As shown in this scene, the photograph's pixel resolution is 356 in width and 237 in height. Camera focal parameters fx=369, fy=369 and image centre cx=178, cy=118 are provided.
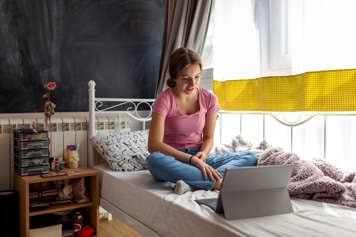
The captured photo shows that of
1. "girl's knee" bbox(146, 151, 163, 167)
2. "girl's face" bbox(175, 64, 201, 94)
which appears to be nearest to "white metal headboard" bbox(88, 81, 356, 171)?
"girl's face" bbox(175, 64, 201, 94)

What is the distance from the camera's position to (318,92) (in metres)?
1.83

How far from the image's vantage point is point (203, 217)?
4.32ft

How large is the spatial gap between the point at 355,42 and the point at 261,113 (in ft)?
2.47

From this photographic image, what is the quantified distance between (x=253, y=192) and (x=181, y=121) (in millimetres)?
774

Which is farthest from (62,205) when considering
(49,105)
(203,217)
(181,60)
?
(203,217)

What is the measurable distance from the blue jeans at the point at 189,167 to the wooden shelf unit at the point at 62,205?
730 millimetres

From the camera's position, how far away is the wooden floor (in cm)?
252

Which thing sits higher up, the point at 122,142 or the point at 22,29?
the point at 22,29

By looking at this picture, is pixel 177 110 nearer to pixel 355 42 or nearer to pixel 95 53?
pixel 355 42

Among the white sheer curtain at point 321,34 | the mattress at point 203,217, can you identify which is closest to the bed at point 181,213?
the mattress at point 203,217

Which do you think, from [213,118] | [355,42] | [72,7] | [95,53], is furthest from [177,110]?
[72,7]

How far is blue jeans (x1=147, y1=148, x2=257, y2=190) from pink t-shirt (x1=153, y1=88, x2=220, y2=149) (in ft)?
0.72

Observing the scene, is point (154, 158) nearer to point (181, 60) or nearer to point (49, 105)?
point (181, 60)

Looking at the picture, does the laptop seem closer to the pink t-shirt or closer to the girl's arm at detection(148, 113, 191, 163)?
the girl's arm at detection(148, 113, 191, 163)
